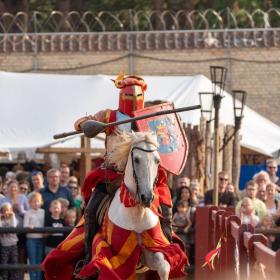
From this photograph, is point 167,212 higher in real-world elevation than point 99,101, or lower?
lower

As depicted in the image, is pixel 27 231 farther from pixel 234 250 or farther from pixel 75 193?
pixel 234 250

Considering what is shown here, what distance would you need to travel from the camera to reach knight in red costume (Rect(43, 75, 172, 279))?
447 inches

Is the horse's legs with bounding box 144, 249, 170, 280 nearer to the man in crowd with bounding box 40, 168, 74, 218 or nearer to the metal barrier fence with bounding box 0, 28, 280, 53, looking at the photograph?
the man in crowd with bounding box 40, 168, 74, 218

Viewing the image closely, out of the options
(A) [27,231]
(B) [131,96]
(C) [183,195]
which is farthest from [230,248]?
(C) [183,195]

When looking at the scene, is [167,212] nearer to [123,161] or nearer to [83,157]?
[123,161]

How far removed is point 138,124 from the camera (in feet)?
37.9

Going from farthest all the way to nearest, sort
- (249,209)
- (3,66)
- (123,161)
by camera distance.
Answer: (3,66) → (249,209) → (123,161)

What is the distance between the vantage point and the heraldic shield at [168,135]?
1158cm

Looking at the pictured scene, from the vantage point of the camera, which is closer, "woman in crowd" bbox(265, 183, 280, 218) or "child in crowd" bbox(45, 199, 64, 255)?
"child in crowd" bbox(45, 199, 64, 255)

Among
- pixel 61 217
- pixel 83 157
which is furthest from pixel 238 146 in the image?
pixel 61 217

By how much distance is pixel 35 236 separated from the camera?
54.9ft

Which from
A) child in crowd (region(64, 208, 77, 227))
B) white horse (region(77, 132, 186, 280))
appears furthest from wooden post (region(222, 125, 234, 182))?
white horse (region(77, 132, 186, 280))

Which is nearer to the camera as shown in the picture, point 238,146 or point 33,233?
point 33,233

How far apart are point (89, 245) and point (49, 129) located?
11777 mm
